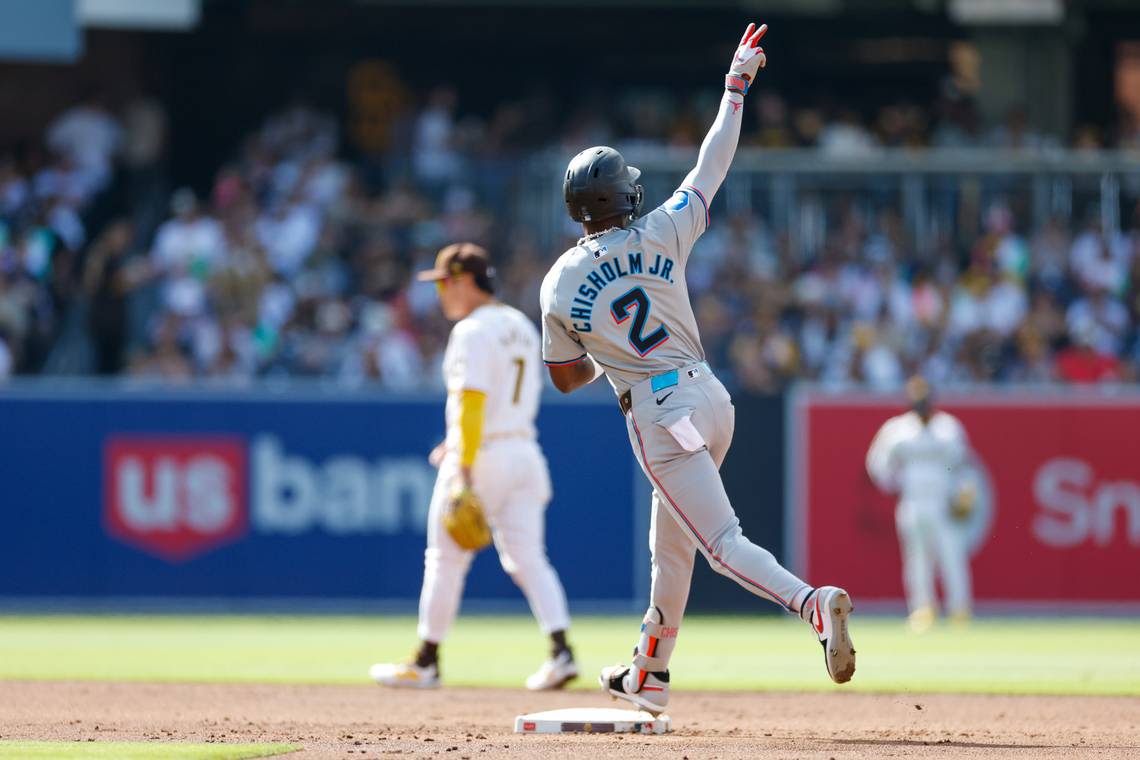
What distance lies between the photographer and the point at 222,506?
16.8 metres

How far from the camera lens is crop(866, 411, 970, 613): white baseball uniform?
16.1 m

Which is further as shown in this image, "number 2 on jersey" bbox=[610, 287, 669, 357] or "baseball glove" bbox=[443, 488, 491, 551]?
"baseball glove" bbox=[443, 488, 491, 551]

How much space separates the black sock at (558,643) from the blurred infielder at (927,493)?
7024 millimetres

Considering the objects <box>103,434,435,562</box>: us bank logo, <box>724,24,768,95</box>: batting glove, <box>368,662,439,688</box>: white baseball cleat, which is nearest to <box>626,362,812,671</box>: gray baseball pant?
<box>724,24,768,95</box>: batting glove

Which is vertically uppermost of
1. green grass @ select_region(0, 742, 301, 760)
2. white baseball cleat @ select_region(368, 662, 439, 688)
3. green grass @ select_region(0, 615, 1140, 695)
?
green grass @ select_region(0, 742, 301, 760)

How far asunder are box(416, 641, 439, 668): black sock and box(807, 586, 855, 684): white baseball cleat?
325cm

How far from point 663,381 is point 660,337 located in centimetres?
17

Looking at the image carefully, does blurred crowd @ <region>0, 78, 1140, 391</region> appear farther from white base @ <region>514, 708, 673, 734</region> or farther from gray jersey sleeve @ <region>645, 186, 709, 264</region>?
gray jersey sleeve @ <region>645, 186, 709, 264</region>

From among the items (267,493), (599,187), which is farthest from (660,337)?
(267,493)

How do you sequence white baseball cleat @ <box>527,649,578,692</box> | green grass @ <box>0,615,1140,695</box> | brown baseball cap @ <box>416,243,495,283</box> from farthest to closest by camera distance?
1. green grass @ <box>0,615,1140,695</box>
2. white baseball cleat @ <box>527,649,578,692</box>
3. brown baseball cap @ <box>416,243,495,283</box>

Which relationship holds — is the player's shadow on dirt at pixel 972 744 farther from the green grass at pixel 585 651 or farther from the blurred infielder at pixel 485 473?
the green grass at pixel 585 651

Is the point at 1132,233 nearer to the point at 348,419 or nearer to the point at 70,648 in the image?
the point at 348,419

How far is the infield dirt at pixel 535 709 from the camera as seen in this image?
689cm

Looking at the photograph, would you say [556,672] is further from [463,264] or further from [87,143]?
[87,143]
